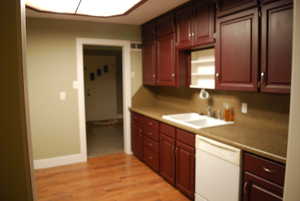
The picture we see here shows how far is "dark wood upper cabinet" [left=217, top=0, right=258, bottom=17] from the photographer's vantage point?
2.00 metres

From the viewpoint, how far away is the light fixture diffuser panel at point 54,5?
103 inches

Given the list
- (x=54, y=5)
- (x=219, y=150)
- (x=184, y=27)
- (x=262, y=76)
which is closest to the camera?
(x=262, y=76)

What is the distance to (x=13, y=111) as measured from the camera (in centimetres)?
85

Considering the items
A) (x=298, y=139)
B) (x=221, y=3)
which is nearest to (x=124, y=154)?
(x=221, y=3)

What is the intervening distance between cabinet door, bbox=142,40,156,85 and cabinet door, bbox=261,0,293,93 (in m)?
2.05

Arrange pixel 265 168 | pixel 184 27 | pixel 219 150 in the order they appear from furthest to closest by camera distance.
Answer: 1. pixel 184 27
2. pixel 219 150
3. pixel 265 168

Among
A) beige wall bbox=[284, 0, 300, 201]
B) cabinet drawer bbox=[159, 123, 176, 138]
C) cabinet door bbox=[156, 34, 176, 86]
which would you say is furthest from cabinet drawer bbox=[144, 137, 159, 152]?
beige wall bbox=[284, 0, 300, 201]

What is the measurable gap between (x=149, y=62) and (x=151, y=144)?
1421 millimetres

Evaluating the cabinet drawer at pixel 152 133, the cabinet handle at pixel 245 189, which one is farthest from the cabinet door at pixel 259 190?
the cabinet drawer at pixel 152 133

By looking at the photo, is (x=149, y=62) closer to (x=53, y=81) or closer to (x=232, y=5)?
(x=53, y=81)

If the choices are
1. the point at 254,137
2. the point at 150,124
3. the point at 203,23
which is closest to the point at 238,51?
the point at 203,23

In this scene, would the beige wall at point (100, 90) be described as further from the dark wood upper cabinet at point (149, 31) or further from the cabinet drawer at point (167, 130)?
the cabinet drawer at point (167, 130)

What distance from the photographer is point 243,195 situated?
185 centimetres

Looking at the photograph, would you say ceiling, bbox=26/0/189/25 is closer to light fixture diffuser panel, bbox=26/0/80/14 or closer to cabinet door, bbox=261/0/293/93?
light fixture diffuser panel, bbox=26/0/80/14
